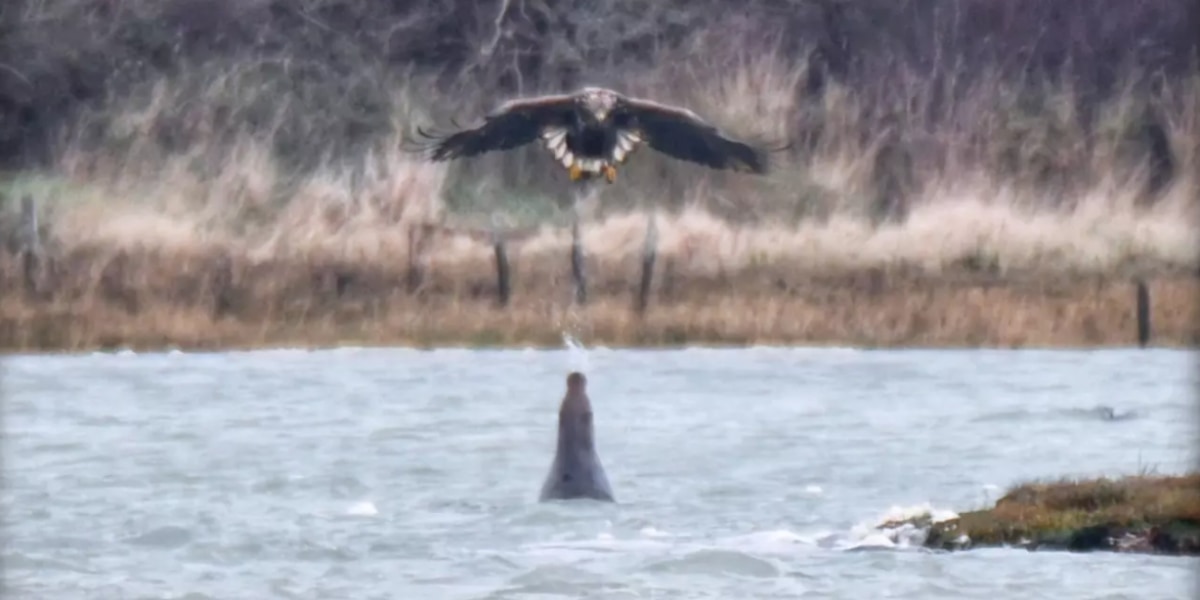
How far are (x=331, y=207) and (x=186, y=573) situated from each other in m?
6.92

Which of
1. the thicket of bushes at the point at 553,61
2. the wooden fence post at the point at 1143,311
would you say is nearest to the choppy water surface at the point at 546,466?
the wooden fence post at the point at 1143,311

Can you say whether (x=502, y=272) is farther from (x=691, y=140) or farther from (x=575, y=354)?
(x=691, y=140)

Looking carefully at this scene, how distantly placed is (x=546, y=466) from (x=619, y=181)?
552 centimetres

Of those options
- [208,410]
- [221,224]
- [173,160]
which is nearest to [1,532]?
[208,410]

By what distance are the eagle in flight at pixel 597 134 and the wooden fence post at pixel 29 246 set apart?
122 inches

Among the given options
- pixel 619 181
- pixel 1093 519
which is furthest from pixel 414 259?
Answer: pixel 1093 519

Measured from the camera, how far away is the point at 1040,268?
1452 centimetres

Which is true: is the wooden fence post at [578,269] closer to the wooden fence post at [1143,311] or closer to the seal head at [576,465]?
the wooden fence post at [1143,311]

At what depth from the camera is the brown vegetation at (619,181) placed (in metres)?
14.2

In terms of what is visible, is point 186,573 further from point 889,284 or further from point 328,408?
point 889,284

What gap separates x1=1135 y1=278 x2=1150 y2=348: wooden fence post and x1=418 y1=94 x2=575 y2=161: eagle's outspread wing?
3.13m

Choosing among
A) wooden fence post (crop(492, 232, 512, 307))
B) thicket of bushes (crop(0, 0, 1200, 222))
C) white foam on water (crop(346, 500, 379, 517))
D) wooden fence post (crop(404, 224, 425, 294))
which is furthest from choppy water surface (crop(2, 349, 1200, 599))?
thicket of bushes (crop(0, 0, 1200, 222))

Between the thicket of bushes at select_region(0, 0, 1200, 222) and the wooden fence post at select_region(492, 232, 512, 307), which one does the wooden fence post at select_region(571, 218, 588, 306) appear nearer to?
the wooden fence post at select_region(492, 232, 512, 307)

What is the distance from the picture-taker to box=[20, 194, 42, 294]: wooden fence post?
14.0 metres
